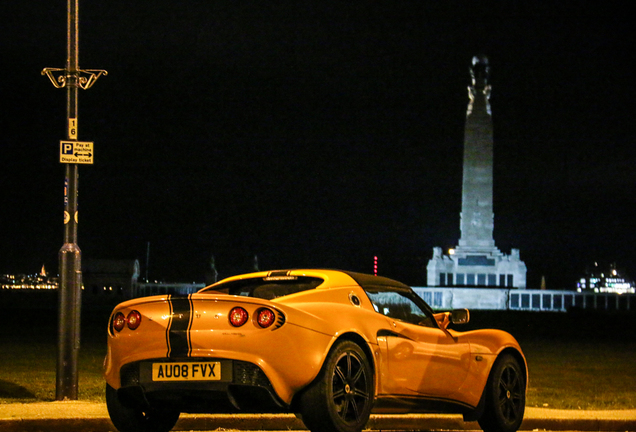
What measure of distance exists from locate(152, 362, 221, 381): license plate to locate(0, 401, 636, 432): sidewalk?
2467 millimetres

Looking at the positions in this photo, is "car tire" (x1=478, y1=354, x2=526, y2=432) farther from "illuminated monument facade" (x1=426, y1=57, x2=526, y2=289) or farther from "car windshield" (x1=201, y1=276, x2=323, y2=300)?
"illuminated monument facade" (x1=426, y1=57, x2=526, y2=289)

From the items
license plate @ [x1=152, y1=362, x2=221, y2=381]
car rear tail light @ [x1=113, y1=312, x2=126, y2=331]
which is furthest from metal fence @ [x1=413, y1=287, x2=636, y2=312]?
license plate @ [x1=152, y1=362, x2=221, y2=381]

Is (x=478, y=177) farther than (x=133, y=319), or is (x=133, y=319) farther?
(x=478, y=177)

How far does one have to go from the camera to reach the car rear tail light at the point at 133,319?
258 inches

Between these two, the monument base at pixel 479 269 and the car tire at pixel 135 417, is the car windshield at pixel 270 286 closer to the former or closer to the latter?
the car tire at pixel 135 417

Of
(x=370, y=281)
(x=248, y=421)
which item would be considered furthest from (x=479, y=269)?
(x=370, y=281)

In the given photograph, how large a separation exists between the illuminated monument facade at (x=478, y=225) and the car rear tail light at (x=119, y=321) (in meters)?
70.1

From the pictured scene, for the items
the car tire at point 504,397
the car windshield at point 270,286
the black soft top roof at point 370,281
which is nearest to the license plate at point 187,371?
the car windshield at point 270,286

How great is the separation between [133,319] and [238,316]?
2.75 feet

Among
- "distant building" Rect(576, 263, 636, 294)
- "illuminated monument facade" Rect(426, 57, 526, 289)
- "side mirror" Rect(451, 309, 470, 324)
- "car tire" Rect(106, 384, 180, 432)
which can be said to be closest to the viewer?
"car tire" Rect(106, 384, 180, 432)

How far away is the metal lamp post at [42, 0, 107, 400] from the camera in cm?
1000

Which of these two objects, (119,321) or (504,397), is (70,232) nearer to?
(119,321)

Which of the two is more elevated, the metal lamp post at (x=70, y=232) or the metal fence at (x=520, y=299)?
the metal lamp post at (x=70, y=232)

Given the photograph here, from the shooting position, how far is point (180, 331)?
6312 mm
